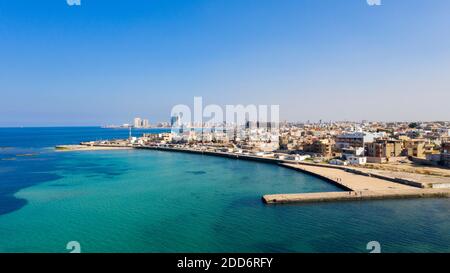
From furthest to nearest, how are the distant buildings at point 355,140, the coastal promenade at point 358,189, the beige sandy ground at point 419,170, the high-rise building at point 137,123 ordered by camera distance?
the high-rise building at point 137,123
the distant buildings at point 355,140
the beige sandy ground at point 419,170
the coastal promenade at point 358,189

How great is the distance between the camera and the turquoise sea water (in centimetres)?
637

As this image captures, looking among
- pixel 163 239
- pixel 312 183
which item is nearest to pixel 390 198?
pixel 312 183

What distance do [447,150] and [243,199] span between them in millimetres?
14170

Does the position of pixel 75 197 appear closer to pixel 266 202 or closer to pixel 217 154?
pixel 266 202

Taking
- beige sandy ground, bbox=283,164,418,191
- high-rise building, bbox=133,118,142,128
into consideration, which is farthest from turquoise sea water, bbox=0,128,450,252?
high-rise building, bbox=133,118,142,128

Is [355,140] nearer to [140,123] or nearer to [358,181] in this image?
[358,181]

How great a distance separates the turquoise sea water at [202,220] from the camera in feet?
20.9

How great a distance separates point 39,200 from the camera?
10.4 m

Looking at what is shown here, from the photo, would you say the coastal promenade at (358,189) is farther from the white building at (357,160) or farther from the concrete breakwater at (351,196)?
the white building at (357,160)

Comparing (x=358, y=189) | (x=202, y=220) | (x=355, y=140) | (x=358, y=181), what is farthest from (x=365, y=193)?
(x=355, y=140)

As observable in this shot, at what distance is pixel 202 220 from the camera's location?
8.01 meters

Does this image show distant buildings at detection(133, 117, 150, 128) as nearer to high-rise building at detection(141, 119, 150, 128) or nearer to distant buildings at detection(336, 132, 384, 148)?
high-rise building at detection(141, 119, 150, 128)

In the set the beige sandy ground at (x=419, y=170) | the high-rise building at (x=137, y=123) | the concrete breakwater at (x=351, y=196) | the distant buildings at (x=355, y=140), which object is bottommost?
the concrete breakwater at (x=351, y=196)

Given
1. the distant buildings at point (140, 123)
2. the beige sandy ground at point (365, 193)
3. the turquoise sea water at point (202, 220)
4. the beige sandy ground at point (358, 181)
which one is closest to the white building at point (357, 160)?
the beige sandy ground at point (358, 181)
